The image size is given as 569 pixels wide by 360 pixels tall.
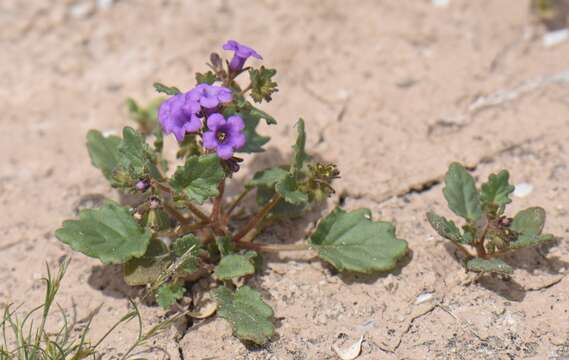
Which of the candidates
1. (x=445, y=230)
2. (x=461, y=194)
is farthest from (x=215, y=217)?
(x=461, y=194)

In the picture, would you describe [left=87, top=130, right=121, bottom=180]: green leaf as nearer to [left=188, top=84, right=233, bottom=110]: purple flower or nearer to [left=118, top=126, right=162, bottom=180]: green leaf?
[left=118, top=126, right=162, bottom=180]: green leaf

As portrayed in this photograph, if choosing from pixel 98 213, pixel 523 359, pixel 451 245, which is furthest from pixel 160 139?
pixel 523 359

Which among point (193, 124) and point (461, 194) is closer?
point (193, 124)

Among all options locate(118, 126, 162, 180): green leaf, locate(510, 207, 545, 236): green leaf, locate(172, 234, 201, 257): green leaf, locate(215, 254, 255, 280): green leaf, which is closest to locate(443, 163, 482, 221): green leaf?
locate(510, 207, 545, 236): green leaf

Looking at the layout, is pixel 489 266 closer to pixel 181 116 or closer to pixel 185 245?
pixel 185 245

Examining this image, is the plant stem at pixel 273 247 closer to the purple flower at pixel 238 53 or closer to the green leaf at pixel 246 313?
the green leaf at pixel 246 313

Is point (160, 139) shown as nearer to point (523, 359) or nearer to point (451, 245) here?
point (451, 245)
